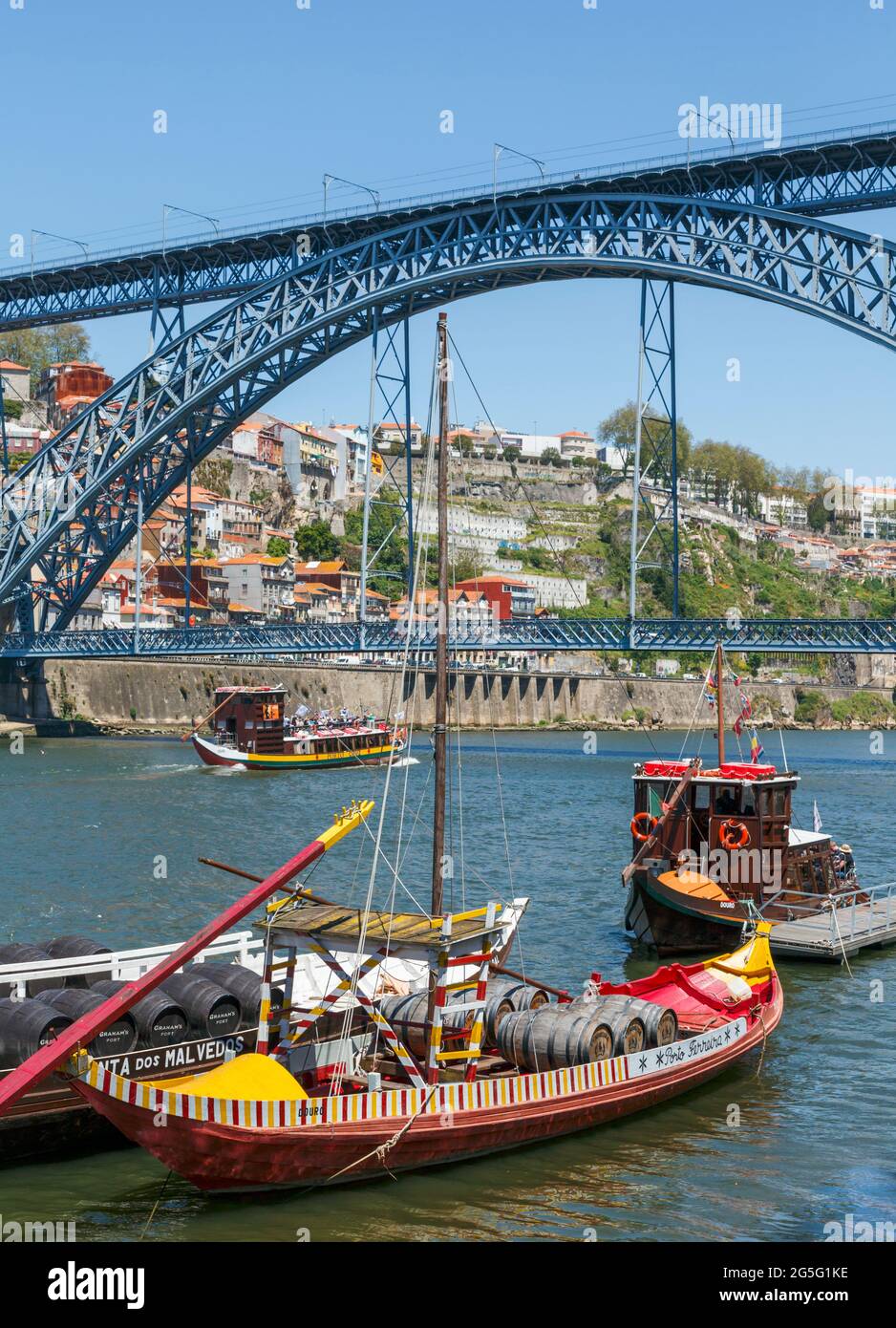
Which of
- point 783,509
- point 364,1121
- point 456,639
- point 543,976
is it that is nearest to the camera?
point 364,1121

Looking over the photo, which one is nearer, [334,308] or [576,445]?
[334,308]

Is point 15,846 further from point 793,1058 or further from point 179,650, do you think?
point 179,650

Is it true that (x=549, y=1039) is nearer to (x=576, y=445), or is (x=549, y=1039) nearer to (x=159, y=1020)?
(x=159, y=1020)

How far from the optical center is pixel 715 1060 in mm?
15812

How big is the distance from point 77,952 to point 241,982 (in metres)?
2.03

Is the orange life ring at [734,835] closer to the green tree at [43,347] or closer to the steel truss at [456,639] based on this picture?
the steel truss at [456,639]

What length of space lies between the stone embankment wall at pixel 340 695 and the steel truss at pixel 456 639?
6.64 feet

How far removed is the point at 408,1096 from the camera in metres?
12.8

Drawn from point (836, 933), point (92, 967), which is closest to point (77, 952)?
point (92, 967)

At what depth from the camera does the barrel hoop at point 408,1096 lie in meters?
11.6

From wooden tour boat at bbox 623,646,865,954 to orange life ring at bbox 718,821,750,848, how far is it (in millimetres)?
14

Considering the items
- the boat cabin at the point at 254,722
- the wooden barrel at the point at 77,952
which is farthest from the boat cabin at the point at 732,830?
the boat cabin at the point at 254,722

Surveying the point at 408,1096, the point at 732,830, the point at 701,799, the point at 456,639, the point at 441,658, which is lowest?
the point at 408,1096

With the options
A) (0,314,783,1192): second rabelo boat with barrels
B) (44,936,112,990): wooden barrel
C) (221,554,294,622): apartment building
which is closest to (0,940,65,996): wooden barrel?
(44,936,112,990): wooden barrel
